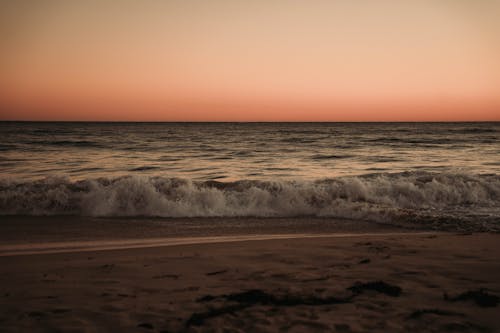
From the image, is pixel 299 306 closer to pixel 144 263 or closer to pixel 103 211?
pixel 144 263

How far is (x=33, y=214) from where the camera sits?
387 inches

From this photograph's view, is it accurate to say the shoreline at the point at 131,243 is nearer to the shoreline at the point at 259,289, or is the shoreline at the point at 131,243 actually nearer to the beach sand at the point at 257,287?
the beach sand at the point at 257,287

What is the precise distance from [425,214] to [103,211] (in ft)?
25.5

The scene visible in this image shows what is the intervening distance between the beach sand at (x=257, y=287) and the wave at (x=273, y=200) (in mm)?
2979

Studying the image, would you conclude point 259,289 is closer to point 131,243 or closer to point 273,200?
point 131,243

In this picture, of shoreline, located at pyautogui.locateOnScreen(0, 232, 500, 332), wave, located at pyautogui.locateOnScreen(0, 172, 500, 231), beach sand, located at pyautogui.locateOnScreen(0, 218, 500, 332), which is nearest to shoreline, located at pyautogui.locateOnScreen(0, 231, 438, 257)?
beach sand, located at pyautogui.locateOnScreen(0, 218, 500, 332)

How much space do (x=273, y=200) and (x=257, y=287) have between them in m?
6.37

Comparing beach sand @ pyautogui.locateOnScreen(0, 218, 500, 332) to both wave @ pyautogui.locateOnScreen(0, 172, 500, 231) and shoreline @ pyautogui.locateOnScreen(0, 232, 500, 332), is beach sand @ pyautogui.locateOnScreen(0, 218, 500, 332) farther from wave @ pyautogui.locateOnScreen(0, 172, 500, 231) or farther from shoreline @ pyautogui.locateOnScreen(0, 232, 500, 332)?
wave @ pyautogui.locateOnScreen(0, 172, 500, 231)

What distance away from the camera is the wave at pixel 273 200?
9547 mm

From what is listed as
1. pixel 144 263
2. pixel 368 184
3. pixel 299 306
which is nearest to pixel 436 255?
pixel 299 306

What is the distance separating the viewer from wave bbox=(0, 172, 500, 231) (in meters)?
9.55

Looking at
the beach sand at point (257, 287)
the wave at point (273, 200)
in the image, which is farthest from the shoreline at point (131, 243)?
the wave at point (273, 200)

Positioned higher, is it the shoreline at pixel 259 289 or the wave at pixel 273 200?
the shoreline at pixel 259 289

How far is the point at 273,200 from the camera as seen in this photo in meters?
10.6
